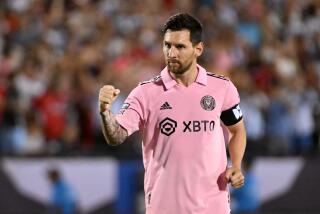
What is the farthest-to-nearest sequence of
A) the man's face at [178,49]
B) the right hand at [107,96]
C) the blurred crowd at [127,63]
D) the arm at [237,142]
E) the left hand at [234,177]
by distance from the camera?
the blurred crowd at [127,63] < the arm at [237,142] < the left hand at [234,177] < the man's face at [178,49] < the right hand at [107,96]

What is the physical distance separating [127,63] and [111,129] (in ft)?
27.0

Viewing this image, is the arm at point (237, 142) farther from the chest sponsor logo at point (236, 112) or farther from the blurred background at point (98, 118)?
the blurred background at point (98, 118)

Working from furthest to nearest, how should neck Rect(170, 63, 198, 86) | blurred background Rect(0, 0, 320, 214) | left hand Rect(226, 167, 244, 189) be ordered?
blurred background Rect(0, 0, 320, 214) < neck Rect(170, 63, 198, 86) < left hand Rect(226, 167, 244, 189)

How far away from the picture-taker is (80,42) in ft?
46.6

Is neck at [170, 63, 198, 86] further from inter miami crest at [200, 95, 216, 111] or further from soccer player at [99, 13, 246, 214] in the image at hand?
inter miami crest at [200, 95, 216, 111]

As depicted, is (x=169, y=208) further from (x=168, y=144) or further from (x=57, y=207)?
(x=57, y=207)

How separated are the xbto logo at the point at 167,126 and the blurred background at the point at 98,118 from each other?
676 cm

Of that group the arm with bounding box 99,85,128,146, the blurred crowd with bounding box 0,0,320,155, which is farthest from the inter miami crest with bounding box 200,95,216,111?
the blurred crowd with bounding box 0,0,320,155

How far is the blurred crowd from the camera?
41.3ft

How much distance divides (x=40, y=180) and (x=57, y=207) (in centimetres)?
46

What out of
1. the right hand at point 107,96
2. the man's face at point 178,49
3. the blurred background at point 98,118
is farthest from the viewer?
the blurred background at point 98,118

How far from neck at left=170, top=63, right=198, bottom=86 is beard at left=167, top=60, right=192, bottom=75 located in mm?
41

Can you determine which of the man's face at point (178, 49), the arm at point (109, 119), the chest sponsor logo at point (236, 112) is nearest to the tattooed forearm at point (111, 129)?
the arm at point (109, 119)

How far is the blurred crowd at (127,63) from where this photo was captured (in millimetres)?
12578
